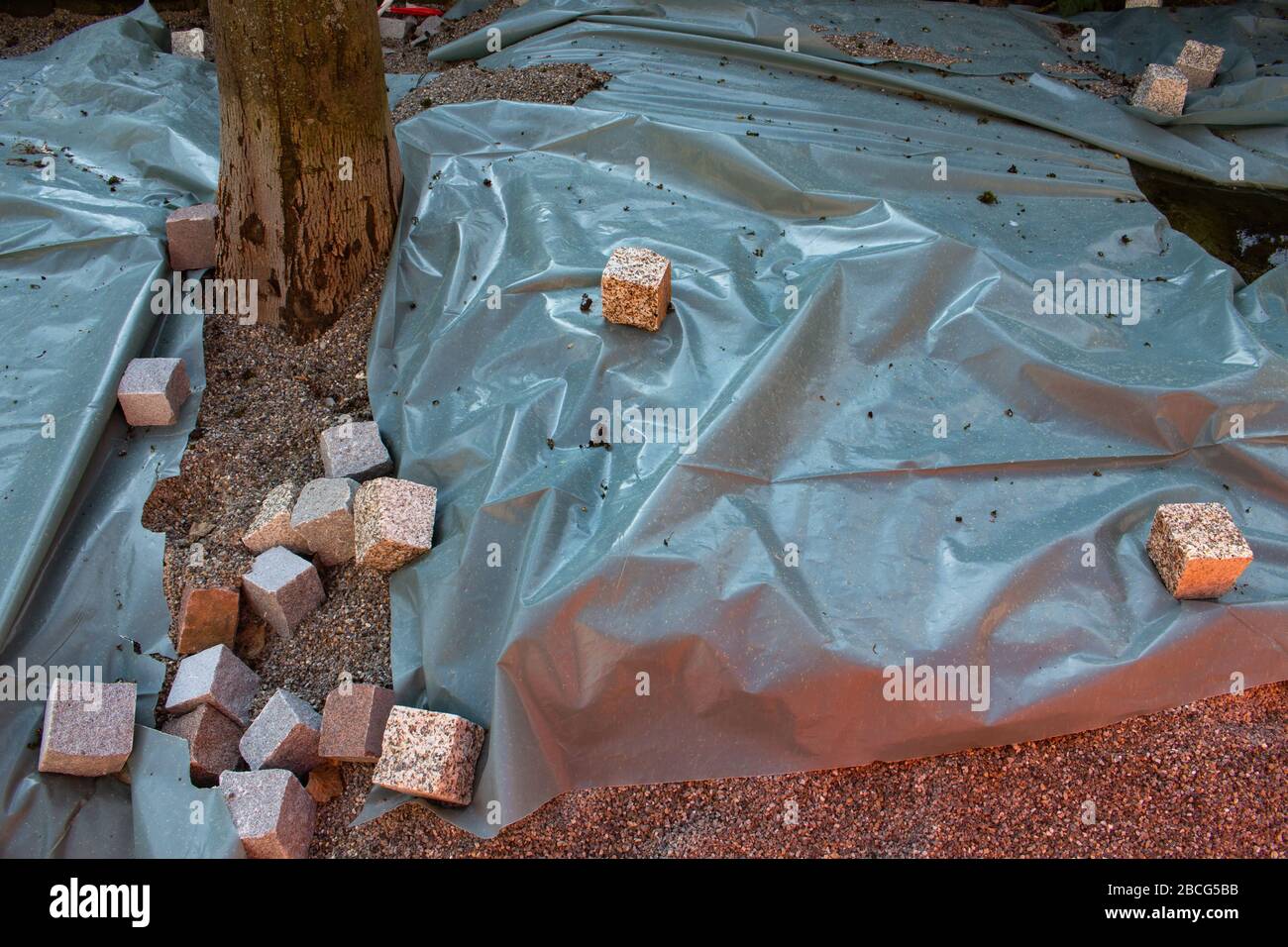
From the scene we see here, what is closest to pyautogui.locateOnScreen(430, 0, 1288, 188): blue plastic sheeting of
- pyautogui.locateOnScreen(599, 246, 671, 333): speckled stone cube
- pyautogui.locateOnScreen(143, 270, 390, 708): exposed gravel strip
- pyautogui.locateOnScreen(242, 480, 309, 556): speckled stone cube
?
pyautogui.locateOnScreen(599, 246, 671, 333): speckled stone cube

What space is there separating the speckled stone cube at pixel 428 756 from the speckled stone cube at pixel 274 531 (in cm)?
83

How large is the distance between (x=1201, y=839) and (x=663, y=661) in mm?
1455

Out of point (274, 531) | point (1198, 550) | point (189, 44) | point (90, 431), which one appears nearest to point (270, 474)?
point (274, 531)

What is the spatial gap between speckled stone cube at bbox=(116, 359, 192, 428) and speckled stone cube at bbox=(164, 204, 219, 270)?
0.63m

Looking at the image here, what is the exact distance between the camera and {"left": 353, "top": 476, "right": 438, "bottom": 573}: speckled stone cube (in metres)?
2.97

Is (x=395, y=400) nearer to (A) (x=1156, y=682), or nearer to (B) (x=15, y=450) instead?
(B) (x=15, y=450)

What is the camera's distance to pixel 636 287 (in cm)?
332

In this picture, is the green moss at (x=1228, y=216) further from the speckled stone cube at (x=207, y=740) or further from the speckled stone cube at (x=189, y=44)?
the speckled stone cube at (x=189, y=44)

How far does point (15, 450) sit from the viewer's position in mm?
3213

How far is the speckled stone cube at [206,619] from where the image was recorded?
2.96m

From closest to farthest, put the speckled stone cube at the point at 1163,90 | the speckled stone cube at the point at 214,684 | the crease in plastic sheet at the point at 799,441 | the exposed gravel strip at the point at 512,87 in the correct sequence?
the crease in plastic sheet at the point at 799,441
the speckled stone cube at the point at 214,684
the exposed gravel strip at the point at 512,87
the speckled stone cube at the point at 1163,90

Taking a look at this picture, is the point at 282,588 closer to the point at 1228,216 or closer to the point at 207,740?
the point at 207,740

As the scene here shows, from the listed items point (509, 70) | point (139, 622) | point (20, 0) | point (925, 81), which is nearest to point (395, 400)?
point (139, 622)

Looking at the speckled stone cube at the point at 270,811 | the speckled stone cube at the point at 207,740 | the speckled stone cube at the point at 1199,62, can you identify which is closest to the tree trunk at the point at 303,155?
the speckled stone cube at the point at 207,740
